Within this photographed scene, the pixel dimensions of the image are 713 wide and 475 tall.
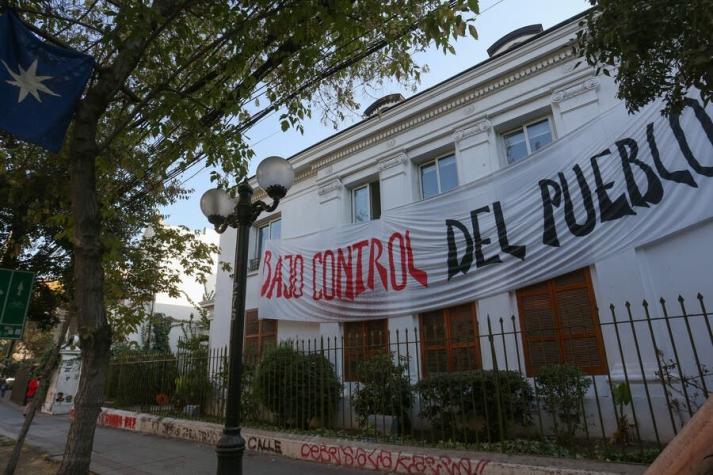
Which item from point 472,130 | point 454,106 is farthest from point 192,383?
point 454,106

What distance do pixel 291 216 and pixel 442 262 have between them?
5.81 m

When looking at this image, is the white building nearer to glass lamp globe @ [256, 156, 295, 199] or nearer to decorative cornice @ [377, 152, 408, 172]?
decorative cornice @ [377, 152, 408, 172]

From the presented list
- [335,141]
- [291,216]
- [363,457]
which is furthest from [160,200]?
[363,457]

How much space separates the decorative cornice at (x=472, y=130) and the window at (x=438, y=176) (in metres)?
0.55

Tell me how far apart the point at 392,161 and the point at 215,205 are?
595cm

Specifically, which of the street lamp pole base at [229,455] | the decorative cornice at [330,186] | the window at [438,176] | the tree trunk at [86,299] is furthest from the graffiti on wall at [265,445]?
the decorative cornice at [330,186]

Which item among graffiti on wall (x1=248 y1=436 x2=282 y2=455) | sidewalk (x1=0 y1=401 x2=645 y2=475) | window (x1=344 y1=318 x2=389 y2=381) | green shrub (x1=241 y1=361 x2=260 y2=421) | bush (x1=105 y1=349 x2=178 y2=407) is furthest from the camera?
bush (x1=105 y1=349 x2=178 y2=407)

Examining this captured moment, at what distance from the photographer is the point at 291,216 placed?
1261 centimetres

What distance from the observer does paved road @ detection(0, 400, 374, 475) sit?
6.11m

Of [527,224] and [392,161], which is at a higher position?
[392,161]

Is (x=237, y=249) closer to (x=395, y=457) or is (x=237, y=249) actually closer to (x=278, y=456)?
(x=395, y=457)

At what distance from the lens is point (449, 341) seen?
325 inches

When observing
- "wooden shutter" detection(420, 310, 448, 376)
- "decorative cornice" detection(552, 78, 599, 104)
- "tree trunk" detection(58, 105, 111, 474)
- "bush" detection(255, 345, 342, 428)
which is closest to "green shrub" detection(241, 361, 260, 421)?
"bush" detection(255, 345, 342, 428)

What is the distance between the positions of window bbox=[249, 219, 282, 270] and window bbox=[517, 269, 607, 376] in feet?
25.3
